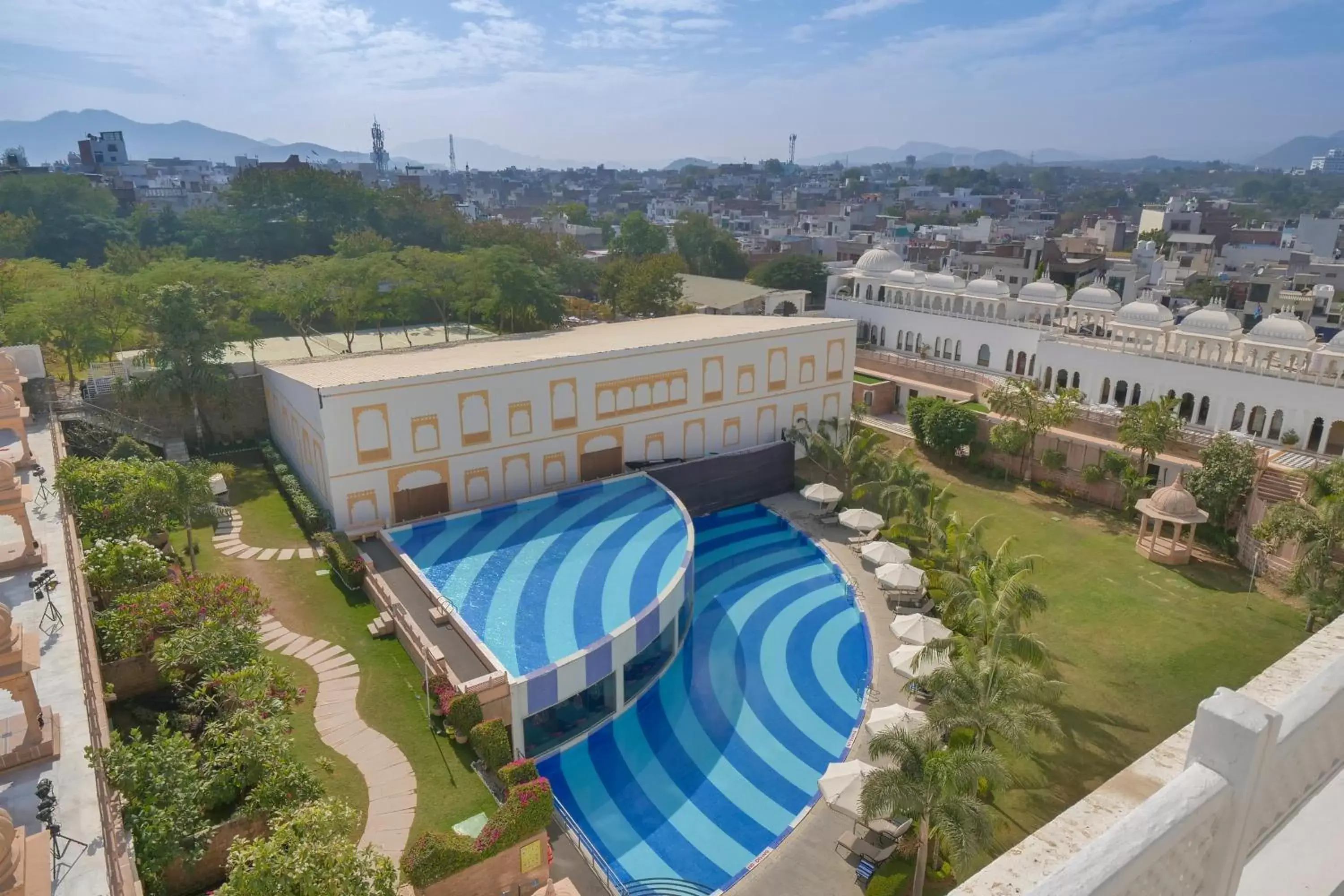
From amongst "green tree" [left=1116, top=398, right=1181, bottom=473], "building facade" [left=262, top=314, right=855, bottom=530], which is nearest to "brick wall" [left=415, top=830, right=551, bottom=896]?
"building facade" [left=262, top=314, right=855, bottom=530]

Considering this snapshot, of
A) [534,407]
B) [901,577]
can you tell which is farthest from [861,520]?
[534,407]

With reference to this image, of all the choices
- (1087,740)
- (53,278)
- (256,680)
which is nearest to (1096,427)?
(1087,740)

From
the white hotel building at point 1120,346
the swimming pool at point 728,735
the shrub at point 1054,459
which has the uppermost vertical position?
the white hotel building at point 1120,346

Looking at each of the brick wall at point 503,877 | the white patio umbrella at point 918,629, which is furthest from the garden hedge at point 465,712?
the white patio umbrella at point 918,629

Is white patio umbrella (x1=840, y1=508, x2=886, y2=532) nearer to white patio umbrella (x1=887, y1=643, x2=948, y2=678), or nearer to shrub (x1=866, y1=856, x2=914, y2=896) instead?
white patio umbrella (x1=887, y1=643, x2=948, y2=678)

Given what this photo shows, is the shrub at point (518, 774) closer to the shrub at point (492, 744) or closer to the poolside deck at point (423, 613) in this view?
the shrub at point (492, 744)

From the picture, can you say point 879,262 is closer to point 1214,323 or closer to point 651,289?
point 651,289

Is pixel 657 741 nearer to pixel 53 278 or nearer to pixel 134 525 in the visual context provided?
pixel 134 525
